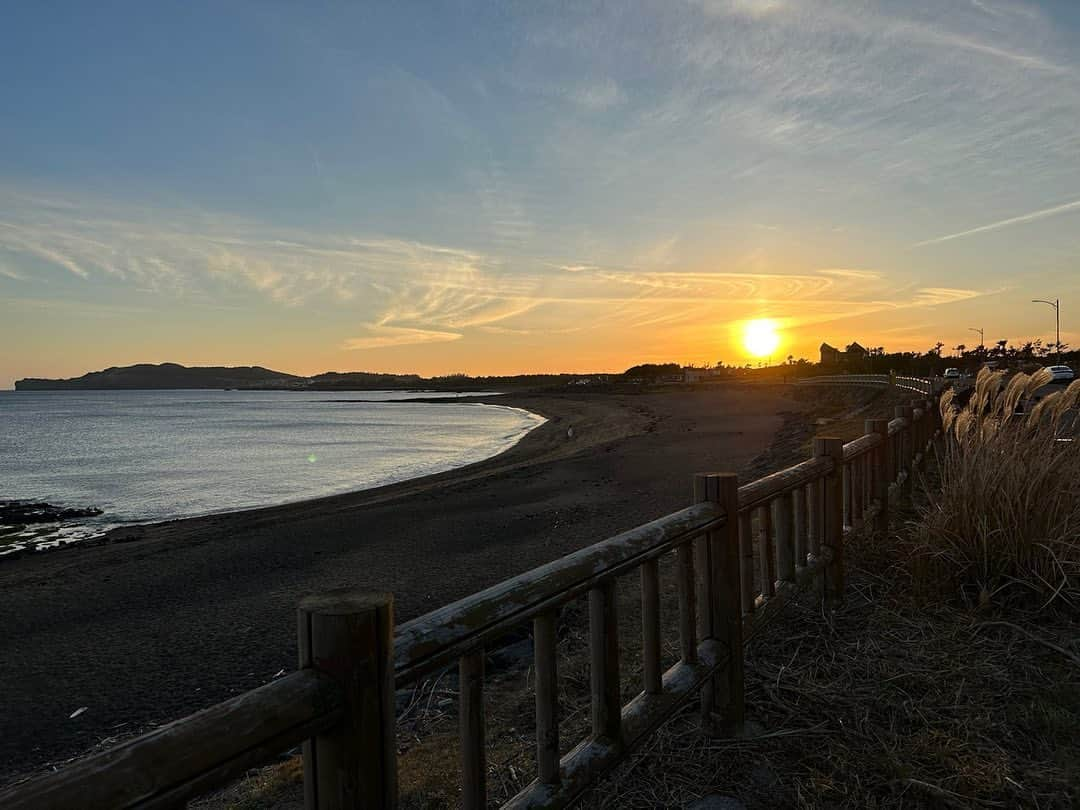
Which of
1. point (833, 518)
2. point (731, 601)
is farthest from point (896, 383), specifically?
point (731, 601)

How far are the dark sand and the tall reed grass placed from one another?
497cm

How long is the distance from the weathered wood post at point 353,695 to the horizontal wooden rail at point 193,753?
42mm

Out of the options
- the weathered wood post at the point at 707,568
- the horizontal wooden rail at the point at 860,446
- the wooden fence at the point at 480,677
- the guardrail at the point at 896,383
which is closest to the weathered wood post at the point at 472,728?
the wooden fence at the point at 480,677

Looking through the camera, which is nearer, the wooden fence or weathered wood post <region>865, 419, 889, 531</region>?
the wooden fence

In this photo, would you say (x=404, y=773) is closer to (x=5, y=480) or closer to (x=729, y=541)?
(x=729, y=541)

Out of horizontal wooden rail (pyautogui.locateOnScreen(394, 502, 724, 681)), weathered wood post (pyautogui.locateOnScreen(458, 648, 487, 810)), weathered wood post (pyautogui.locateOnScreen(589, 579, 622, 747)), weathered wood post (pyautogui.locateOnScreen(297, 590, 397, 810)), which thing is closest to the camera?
weathered wood post (pyautogui.locateOnScreen(297, 590, 397, 810))

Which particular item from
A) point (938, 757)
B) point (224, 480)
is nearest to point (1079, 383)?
point (938, 757)

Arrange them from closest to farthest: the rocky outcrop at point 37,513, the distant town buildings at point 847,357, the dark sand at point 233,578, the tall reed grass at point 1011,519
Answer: the tall reed grass at point 1011,519 → the dark sand at point 233,578 → the rocky outcrop at point 37,513 → the distant town buildings at point 847,357

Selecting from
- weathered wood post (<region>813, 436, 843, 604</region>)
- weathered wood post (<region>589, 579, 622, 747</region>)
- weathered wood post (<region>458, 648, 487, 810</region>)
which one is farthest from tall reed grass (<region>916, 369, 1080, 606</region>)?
weathered wood post (<region>458, 648, 487, 810</region>)

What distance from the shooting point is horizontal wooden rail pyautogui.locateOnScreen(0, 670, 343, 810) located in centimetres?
119

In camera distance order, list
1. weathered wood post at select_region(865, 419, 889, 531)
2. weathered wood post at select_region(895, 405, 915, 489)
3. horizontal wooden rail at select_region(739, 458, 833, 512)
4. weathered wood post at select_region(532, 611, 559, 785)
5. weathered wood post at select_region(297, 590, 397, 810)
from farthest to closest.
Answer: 1. weathered wood post at select_region(895, 405, 915, 489)
2. weathered wood post at select_region(865, 419, 889, 531)
3. horizontal wooden rail at select_region(739, 458, 833, 512)
4. weathered wood post at select_region(532, 611, 559, 785)
5. weathered wood post at select_region(297, 590, 397, 810)

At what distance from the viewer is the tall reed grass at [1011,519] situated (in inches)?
204

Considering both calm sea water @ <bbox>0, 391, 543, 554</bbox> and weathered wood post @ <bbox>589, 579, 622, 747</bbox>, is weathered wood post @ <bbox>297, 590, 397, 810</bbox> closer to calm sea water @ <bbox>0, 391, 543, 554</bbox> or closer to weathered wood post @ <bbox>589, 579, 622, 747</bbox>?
weathered wood post @ <bbox>589, 579, 622, 747</bbox>

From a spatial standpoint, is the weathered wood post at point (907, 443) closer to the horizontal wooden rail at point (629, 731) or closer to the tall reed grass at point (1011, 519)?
the tall reed grass at point (1011, 519)
